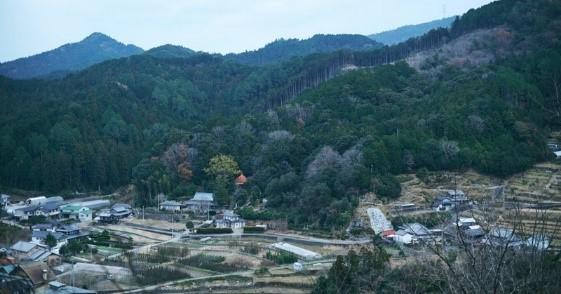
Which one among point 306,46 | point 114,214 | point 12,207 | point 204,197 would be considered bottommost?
point 114,214

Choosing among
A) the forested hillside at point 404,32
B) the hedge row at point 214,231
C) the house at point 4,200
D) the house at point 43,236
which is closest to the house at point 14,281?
the house at point 43,236

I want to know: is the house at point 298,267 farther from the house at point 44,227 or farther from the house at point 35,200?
the house at point 35,200

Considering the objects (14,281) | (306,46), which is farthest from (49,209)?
(306,46)

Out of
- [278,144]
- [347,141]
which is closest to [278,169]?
[278,144]

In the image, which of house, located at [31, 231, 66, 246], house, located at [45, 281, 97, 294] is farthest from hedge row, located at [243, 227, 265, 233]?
house, located at [45, 281, 97, 294]

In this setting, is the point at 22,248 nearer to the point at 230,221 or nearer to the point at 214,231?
the point at 214,231

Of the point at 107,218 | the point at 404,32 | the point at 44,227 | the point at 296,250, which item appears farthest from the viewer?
the point at 404,32
